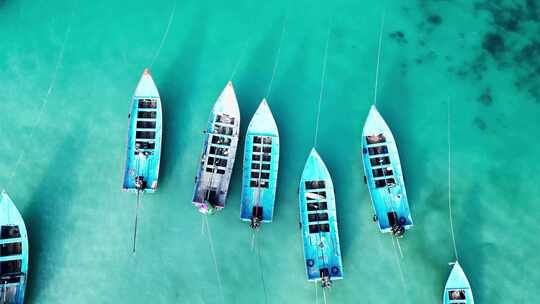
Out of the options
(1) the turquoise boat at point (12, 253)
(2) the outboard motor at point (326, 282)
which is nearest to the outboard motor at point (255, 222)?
(2) the outboard motor at point (326, 282)

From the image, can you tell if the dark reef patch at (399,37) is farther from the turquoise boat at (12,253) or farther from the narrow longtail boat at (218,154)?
the turquoise boat at (12,253)

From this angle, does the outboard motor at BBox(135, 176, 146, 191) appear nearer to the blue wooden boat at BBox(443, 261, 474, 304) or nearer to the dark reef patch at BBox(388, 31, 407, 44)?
the blue wooden boat at BBox(443, 261, 474, 304)

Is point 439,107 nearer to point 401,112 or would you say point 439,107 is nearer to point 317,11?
point 401,112

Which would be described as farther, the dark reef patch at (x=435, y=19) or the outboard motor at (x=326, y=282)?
the dark reef patch at (x=435, y=19)

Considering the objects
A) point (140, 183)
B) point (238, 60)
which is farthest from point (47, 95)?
point (238, 60)

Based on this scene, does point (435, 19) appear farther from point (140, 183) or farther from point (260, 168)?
point (140, 183)

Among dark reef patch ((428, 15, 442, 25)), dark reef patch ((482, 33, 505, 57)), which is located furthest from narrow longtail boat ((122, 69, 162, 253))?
dark reef patch ((482, 33, 505, 57))
